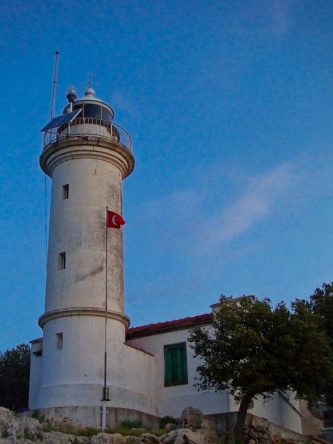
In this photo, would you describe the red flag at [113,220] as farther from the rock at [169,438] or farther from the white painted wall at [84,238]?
the rock at [169,438]

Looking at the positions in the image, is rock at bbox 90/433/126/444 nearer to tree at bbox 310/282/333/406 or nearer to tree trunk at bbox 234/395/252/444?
tree trunk at bbox 234/395/252/444

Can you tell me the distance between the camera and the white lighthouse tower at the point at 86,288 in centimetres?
2953

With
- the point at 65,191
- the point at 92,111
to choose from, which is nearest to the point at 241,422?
the point at 65,191

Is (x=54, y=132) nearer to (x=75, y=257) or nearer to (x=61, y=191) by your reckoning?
(x=61, y=191)

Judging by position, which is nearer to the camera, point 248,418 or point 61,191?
point 248,418

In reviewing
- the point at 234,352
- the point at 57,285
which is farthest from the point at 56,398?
the point at 234,352

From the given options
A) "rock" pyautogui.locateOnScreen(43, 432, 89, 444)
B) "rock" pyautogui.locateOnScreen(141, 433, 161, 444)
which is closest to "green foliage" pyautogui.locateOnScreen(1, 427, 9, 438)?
"rock" pyautogui.locateOnScreen(43, 432, 89, 444)

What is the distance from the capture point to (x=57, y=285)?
31.3m

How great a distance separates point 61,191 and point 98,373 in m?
9.59

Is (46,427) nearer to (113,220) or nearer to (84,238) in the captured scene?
(84,238)

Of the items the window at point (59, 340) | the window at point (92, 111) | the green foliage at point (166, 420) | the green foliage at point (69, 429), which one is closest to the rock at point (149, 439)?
the green foliage at point (69, 429)

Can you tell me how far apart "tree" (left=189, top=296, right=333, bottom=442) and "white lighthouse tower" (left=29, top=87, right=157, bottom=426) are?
5.04 m

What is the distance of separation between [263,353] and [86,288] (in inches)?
371

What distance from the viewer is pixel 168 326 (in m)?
33.0
